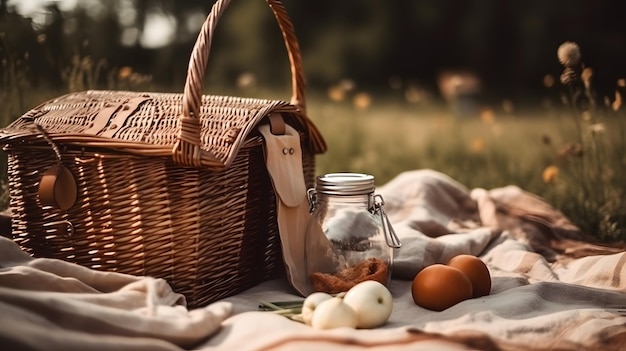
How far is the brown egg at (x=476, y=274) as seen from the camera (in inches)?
84.1

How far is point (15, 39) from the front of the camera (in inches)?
121

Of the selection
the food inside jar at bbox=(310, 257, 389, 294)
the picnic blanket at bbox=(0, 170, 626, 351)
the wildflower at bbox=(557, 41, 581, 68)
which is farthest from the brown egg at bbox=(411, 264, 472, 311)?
→ the wildflower at bbox=(557, 41, 581, 68)

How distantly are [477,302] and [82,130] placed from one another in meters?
1.20

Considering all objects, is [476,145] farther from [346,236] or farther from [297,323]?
[297,323]

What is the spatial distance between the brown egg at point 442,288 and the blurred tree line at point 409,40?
5749mm

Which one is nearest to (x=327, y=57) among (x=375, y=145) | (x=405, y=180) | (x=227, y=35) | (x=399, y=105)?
(x=227, y=35)

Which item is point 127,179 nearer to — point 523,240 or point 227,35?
point 523,240

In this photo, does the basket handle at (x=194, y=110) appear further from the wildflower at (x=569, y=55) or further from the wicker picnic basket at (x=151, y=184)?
the wildflower at (x=569, y=55)

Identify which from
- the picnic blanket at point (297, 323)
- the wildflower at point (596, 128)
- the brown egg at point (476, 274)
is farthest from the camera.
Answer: the wildflower at point (596, 128)

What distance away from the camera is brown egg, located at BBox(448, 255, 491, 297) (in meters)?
2.14

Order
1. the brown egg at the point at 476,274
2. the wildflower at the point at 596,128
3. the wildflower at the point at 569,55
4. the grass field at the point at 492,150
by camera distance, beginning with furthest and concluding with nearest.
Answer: the grass field at the point at 492,150
the wildflower at the point at 596,128
the wildflower at the point at 569,55
the brown egg at the point at 476,274

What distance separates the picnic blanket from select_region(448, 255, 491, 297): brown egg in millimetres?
36

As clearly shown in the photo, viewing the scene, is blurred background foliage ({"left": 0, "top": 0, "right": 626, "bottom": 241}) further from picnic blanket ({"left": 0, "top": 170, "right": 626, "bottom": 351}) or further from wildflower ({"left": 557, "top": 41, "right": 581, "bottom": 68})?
picnic blanket ({"left": 0, "top": 170, "right": 626, "bottom": 351})

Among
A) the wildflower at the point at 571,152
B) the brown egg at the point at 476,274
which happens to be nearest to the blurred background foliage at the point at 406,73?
the wildflower at the point at 571,152
